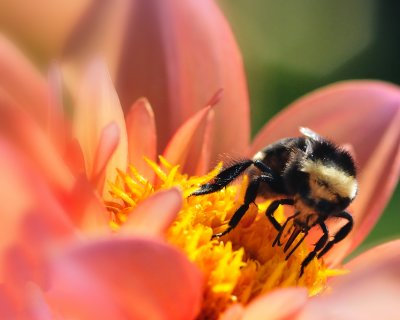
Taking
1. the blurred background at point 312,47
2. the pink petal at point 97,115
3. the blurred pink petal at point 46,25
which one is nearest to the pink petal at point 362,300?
the pink petal at point 97,115

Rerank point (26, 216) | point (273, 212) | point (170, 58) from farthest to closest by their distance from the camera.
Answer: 1. point (170, 58)
2. point (273, 212)
3. point (26, 216)

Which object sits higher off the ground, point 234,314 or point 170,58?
point 170,58

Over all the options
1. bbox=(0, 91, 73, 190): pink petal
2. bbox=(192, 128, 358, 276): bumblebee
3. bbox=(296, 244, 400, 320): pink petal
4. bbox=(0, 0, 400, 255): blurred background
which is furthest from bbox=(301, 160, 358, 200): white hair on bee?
bbox=(0, 0, 400, 255): blurred background

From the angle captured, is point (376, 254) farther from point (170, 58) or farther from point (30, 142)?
Result: point (30, 142)

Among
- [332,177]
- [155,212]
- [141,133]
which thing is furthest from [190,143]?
[155,212]

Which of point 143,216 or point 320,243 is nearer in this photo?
point 143,216

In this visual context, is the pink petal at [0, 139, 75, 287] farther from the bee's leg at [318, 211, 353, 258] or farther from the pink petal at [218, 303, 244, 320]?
the bee's leg at [318, 211, 353, 258]

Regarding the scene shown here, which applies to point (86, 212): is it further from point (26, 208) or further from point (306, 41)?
point (306, 41)

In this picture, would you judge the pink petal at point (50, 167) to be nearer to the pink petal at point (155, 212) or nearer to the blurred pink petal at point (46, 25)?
the pink petal at point (155, 212)
